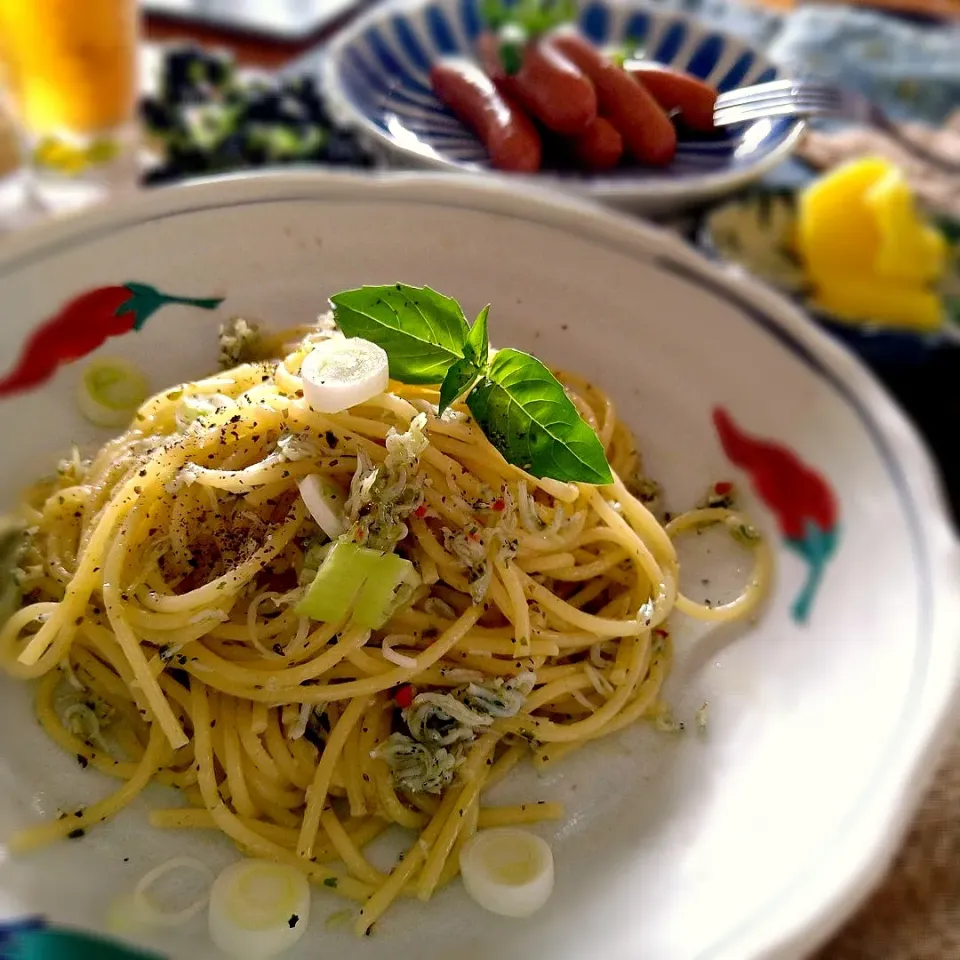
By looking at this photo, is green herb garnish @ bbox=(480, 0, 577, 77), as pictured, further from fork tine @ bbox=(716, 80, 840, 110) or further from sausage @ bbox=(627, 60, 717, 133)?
fork tine @ bbox=(716, 80, 840, 110)

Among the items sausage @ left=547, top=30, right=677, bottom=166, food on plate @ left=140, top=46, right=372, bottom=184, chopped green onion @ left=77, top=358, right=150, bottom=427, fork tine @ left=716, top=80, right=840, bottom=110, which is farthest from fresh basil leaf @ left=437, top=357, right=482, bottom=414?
food on plate @ left=140, top=46, right=372, bottom=184

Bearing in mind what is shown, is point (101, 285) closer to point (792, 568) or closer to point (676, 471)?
point (676, 471)

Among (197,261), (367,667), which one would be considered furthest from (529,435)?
(197,261)

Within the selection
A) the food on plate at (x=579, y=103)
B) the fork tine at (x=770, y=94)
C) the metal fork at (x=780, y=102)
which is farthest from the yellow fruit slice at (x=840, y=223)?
the food on plate at (x=579, y=103)

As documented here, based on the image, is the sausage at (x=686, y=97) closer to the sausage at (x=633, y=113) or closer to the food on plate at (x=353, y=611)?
the sausage at (x=633, y=113)

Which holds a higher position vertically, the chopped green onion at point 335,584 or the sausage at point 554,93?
the sausage at point 554,93

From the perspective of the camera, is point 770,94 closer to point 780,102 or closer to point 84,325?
point 780,102
